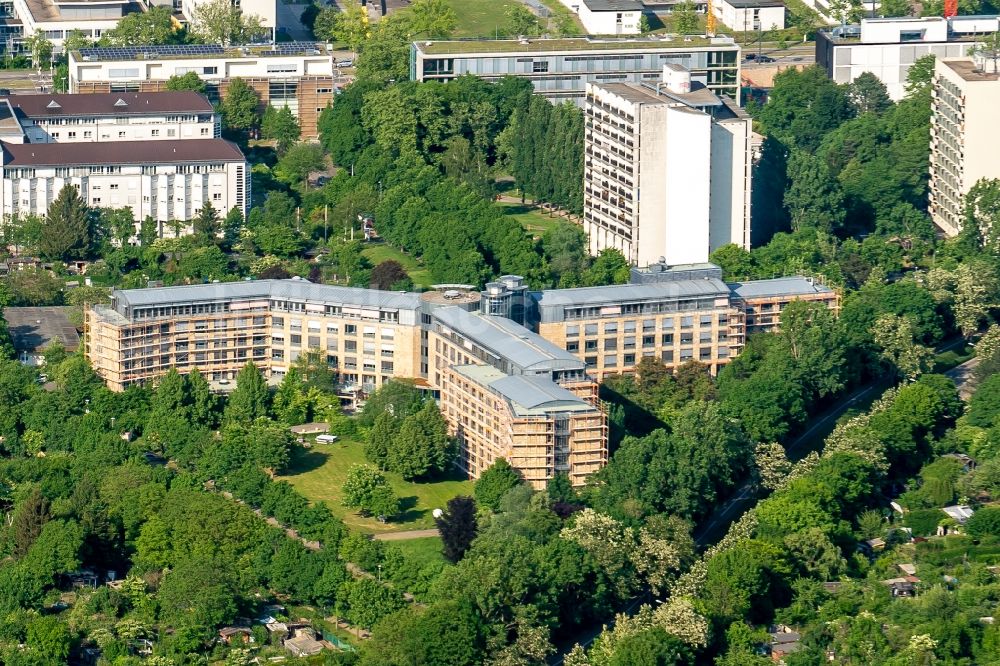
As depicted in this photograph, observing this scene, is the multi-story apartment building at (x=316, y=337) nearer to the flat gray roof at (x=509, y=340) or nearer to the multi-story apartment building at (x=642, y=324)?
the flat gray roof at (x=509, y=340)

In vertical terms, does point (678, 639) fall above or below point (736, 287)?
below


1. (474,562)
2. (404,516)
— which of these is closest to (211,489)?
(404,516)

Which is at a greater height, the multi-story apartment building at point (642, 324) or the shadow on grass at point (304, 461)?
the multi-story apartment building at point (642, 324)

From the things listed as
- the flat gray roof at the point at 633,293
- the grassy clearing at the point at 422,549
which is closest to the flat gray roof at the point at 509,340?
the flat gray roof at the point at 633,293

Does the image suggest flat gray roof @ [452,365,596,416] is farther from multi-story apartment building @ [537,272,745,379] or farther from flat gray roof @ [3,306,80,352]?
flat gray roof @ [3,306,80,352]

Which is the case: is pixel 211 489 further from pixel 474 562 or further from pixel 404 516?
pixel 474 562

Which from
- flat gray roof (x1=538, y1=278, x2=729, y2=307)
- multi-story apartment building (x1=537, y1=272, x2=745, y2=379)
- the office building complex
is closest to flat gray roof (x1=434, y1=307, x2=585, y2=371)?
the office building complex
